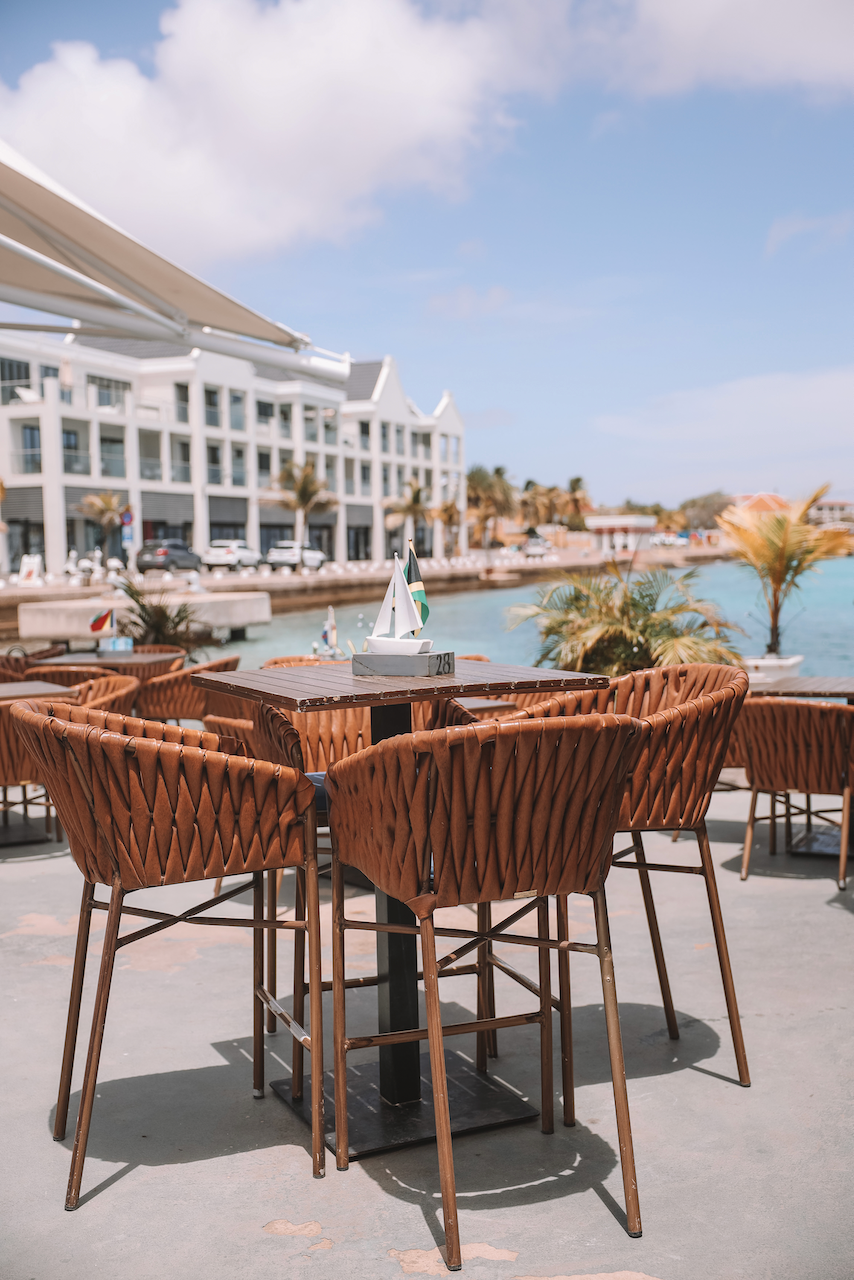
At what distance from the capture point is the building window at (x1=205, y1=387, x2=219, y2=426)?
49.8 m

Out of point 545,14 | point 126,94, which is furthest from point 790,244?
point 126,94

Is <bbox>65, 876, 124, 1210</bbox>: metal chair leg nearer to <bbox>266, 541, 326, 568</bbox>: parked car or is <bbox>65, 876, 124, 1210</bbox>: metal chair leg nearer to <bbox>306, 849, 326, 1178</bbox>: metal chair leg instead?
<bbox>306, 849, 326, 1178</bbox>: metal chair leg

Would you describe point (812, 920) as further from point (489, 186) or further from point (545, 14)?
point (489, 186)

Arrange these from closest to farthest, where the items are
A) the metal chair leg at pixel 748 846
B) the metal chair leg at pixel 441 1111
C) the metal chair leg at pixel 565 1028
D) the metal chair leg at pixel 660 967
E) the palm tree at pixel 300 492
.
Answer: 1. the metal chair leg at pixel 441 1111
2. the metal chair leg at pixel 565 1028
3. the metal chair leg at pixel 660 967
4. the metal chair leg at pixel 748 846
5. the palm tree at pixel 300 492

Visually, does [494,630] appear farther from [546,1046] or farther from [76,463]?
[546,1046]

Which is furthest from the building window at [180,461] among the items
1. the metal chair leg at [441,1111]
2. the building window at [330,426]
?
the metal chair leg at [441,1111]

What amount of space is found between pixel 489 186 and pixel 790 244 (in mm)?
78101

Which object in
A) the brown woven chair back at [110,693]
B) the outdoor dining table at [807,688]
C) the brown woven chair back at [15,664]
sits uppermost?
the outdoor dining table at [807,688]

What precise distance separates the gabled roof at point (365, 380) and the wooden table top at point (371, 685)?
65.2m

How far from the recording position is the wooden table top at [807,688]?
4.84 meters

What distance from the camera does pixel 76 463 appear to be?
137ft

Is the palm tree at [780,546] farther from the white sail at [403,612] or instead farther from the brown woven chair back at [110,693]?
the white sail at [403,612]

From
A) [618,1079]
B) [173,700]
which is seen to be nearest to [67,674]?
[173,700]

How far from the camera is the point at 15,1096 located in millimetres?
2709
